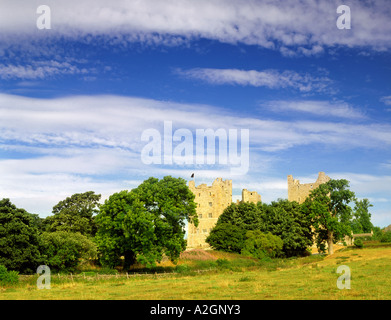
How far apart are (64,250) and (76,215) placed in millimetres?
19646

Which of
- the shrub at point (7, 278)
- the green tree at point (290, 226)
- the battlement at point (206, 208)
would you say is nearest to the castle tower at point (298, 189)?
the battlement at point (206, 208)

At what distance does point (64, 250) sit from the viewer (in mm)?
43562

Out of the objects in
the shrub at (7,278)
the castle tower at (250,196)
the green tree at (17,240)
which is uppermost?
the castle tower at (250,196)

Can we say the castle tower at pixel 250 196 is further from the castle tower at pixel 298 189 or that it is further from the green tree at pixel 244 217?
the green tree at pixel 244 217

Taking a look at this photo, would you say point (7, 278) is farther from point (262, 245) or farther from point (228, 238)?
point (262, 245)

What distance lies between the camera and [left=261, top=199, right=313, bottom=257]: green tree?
69562 millimetres

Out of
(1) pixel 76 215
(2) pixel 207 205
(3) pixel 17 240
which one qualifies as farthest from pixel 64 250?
(2) pixel 207 205

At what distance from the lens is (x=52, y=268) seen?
43094 mm

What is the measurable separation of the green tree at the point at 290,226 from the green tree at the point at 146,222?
29464 millimetres

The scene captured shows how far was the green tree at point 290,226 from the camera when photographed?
69562 millimetres

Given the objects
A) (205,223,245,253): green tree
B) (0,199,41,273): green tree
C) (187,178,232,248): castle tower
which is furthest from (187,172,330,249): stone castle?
(0,199,41,273): green tree

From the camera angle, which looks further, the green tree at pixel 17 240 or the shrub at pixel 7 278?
the green tree at pixel 17 240

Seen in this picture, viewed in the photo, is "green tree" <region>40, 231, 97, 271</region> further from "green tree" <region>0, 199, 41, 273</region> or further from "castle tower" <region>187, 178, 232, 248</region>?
"castle tower" <region>187, 178, 232, 248</region>
